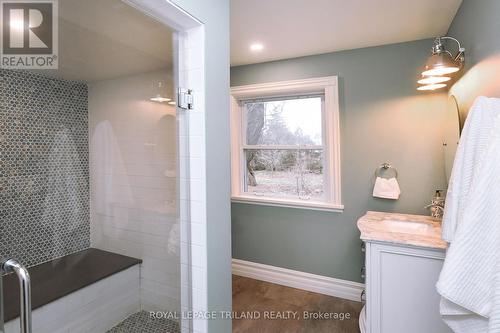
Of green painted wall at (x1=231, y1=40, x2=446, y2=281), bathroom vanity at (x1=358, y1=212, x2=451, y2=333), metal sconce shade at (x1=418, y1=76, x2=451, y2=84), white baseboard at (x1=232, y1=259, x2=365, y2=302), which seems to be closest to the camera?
bathroom vanity at (x1=358, y1=212, x2=451, y2=333)

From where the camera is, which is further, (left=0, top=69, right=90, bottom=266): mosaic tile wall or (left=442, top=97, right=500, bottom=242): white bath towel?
(left=442, top=97, right=500, bottom=242): white bath towel

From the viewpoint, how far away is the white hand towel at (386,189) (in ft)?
8.01

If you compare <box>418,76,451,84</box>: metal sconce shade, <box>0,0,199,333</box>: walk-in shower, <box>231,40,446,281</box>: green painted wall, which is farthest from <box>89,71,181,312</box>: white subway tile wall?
<box>418,76,451,84</box>: metal sconce shade

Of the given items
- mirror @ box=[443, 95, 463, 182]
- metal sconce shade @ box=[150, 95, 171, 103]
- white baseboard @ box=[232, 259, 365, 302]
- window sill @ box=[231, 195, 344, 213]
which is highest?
metal sconce shade @ box=[150, 95, 171, 103]

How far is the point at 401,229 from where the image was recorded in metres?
2.20

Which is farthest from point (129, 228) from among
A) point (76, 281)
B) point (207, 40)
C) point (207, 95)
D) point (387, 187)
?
point (387, 187)

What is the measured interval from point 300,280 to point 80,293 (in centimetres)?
214

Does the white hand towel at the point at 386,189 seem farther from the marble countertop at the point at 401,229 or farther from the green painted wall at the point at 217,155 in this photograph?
the green painted wall at the point at 217,155

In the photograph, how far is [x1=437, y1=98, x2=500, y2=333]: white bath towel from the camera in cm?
96

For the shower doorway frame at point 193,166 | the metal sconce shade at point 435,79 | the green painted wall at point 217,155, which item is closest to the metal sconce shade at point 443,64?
the metal sconce shade at point 435,79

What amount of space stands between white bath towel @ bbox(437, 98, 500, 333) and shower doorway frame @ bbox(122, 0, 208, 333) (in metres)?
1.05

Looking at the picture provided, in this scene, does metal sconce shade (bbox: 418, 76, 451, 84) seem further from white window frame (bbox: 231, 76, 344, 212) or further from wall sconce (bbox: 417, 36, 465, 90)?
white window frame (bbox: 231, 76, 344, 212)

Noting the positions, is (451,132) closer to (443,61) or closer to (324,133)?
(443,61)

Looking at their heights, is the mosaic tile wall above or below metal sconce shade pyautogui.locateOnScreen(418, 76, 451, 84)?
below
